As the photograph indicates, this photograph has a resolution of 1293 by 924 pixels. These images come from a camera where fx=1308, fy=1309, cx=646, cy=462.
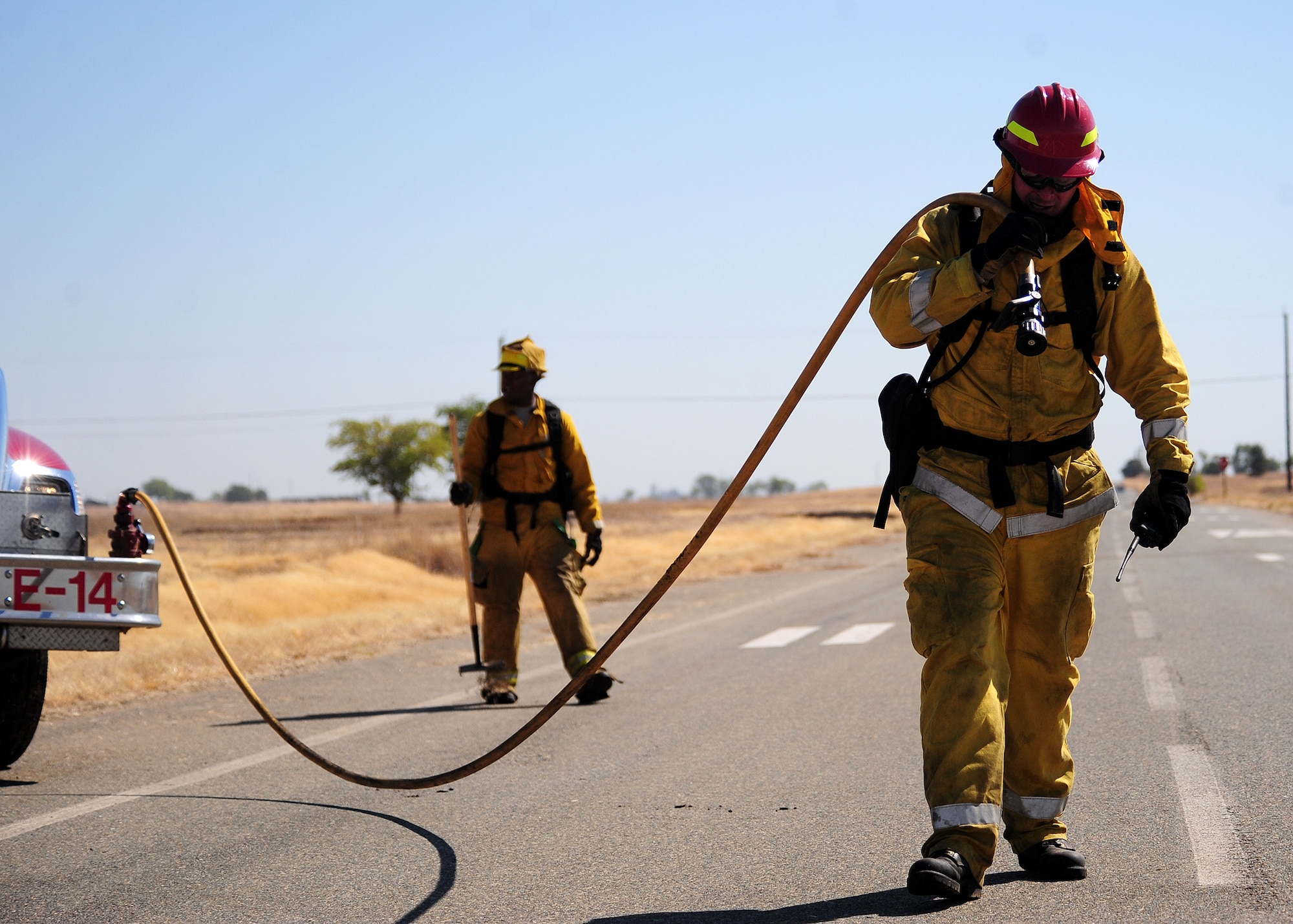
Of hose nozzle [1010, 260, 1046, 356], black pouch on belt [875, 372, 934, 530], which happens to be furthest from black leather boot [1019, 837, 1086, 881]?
hose nozzle [1010, 260, 1046, 356]

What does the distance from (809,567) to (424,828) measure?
1985 cm

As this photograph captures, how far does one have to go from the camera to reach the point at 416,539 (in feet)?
87.9

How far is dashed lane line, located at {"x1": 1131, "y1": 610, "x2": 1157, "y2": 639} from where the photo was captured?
10461mm

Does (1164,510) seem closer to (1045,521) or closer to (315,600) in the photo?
(1045,521)

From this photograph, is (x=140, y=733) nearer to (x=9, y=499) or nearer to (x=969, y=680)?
(x=9, y=499)

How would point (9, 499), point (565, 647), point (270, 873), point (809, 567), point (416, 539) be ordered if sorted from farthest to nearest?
point (416, 539)
point (809, 567)
point (565, 647)
point (9, 499)
point (270, 873)

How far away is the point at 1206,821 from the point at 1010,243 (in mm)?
2261

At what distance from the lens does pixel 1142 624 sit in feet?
37.0

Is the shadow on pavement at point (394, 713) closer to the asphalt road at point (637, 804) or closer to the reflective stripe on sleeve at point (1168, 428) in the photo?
the asphalt road at point (637, 804)

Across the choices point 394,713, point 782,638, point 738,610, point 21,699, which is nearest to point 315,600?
point 738,610

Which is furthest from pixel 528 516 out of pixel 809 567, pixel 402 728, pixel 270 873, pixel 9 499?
pixel 809 567

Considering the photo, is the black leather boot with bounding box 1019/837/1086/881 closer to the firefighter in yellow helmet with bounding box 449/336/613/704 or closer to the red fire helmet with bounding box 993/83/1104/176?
the red fire helmet with bounding box 993/83/1104/176

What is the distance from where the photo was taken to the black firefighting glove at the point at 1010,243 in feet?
11.4

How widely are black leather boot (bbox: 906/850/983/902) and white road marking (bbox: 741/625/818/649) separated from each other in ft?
23.7
